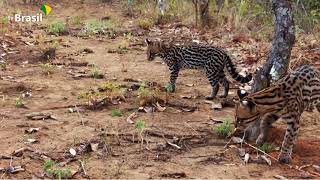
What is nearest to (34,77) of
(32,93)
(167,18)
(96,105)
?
(32,93)

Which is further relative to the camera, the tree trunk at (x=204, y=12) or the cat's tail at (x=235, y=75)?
the tree trunk at (x=204, y=12)

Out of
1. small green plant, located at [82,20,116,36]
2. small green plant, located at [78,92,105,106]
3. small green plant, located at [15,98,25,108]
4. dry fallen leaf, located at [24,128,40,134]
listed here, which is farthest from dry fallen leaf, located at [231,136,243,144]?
small green plant, located at [82,20,116,36]

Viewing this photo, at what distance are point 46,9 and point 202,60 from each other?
1107 cm

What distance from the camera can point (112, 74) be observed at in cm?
1065

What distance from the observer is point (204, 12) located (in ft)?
49.9

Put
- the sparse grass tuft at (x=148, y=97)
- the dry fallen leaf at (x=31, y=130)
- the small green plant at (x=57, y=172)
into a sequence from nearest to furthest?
the small green plant at (x=57, y=172), the dry fallen leaf at (x=31, y=130), the sparse grass tuft at (x=148, y=97)

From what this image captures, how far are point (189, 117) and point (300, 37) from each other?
214 inches

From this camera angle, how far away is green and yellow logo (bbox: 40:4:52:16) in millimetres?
18394

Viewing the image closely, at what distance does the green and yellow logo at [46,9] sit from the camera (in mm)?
18394

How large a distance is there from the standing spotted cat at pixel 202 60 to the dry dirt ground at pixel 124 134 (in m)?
0.44

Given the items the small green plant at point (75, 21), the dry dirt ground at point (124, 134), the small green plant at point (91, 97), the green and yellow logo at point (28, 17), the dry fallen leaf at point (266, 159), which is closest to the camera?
the dry dirt ground at point (124, 134)

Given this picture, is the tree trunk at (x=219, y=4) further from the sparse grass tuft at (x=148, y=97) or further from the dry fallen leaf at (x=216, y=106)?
the sparse grass tuft at (x=148, y=97)

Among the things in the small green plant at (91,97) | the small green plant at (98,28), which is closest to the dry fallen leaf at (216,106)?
the small green plant at (91,97)

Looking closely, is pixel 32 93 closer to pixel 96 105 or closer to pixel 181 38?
pixel 96 105
